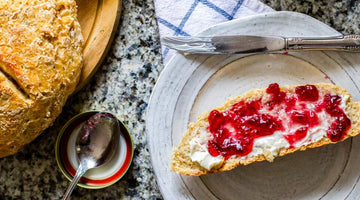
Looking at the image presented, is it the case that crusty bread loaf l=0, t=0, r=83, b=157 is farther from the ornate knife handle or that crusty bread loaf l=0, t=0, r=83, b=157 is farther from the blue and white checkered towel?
the ornate knife handle

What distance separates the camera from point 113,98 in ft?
8.60

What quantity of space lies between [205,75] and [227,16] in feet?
1.39

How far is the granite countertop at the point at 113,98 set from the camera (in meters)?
2.61

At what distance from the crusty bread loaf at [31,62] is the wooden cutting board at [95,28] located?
0.21m

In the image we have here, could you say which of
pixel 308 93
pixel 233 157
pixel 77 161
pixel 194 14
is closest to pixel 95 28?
pixel 194 14

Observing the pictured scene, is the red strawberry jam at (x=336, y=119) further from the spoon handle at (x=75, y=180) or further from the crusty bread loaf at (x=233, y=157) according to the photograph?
the spoon handle at (x=75, y=180)

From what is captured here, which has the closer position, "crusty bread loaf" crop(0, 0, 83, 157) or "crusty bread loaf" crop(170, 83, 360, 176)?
"crusty bread loaf" crop(0, 0, 83, 157)

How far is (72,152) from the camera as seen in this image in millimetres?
2578

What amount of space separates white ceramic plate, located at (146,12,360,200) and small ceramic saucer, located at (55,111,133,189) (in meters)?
0.21

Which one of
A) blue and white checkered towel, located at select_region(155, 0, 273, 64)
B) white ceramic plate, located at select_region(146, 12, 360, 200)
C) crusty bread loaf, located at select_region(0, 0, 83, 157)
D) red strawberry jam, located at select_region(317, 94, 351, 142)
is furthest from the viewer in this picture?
blue and white checkered towel, located at select_region(155, 0, 273, 64)

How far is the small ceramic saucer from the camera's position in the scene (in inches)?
98.9

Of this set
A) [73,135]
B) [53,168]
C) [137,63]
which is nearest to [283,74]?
[137,63]

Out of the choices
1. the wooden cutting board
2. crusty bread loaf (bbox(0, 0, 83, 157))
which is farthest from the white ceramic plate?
crusty bread loaf (bbox(0, 0, 83, 157))

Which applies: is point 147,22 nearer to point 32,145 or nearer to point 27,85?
point 27,85
